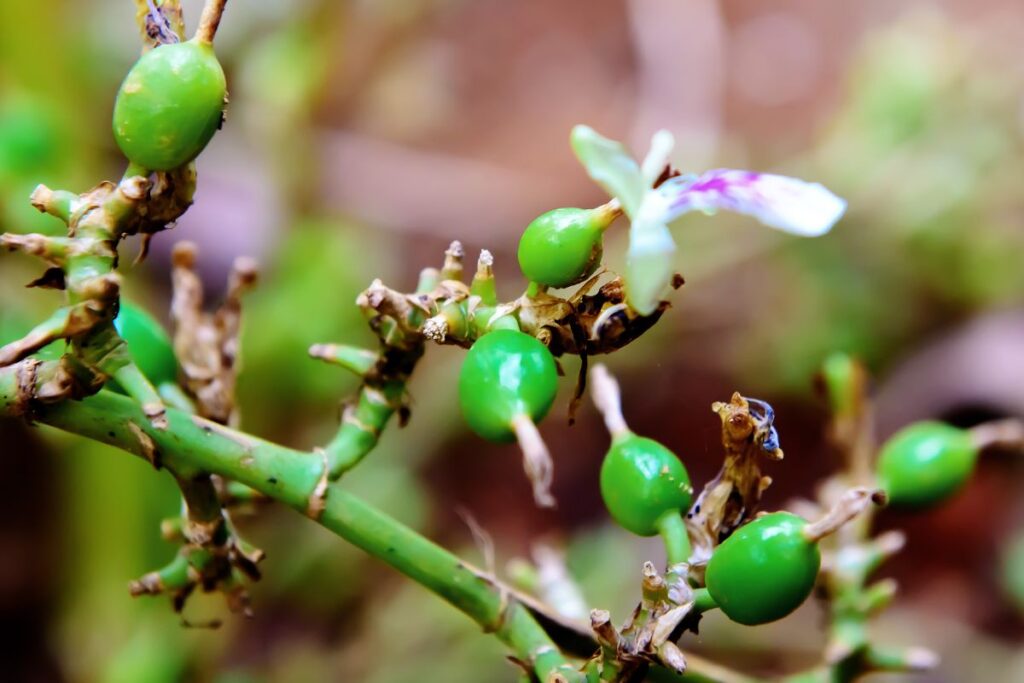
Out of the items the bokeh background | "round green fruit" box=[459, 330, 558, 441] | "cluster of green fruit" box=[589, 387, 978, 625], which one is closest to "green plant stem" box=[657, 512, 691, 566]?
"cluster of green fruit" box=[589, 387, 978, 625]

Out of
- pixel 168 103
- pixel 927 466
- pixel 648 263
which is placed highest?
pixel 927 466

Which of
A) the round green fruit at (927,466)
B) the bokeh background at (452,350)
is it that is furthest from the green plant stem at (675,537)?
the bokeh background at (452,350)

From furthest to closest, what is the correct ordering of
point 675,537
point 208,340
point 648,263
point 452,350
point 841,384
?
point 452,350 < point 841,384 < point 208,340 < point 675,537 < point 648,263

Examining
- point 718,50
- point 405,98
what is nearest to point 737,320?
point 718,50

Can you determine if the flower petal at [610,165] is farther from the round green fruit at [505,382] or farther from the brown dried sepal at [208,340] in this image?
the brown dried sepal at [208,340]

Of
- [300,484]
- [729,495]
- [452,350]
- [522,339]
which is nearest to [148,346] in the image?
[300,484]

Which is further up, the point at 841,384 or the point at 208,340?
the point at 841,384

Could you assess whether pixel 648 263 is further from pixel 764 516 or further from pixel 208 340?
pixel 208 340
